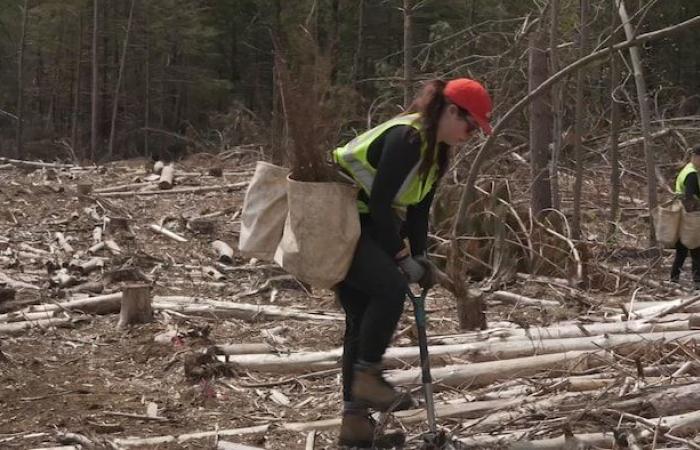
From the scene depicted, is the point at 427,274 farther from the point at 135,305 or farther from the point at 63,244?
the point at 63,244

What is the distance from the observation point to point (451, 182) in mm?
11133

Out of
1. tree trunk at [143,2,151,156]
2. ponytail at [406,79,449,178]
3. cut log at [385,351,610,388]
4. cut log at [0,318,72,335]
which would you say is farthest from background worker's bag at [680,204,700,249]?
tree trunk at [143,2,151,156]

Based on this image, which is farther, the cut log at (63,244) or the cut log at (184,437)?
the cut log at (63,244)

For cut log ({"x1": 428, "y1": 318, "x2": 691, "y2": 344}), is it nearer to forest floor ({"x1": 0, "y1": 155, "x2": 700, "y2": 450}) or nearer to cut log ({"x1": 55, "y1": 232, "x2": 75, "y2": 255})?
forest floor ({"x1": 0, "y1": 155, "x2": 700, "y2": 450})

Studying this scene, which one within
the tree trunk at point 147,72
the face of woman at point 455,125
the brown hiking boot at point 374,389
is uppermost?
the tree trunk at point 147,72

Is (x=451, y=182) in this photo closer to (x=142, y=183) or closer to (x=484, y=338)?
(x=484, y=338)

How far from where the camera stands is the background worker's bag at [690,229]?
32.9ft

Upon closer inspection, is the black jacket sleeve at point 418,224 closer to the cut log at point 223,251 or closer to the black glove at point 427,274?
the black glove at point 427,274

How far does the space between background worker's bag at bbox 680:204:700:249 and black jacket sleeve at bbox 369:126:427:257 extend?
6822 millimetres

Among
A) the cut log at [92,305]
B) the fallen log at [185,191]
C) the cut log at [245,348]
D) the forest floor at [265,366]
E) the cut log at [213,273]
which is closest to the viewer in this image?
the forest floor at [265,366]

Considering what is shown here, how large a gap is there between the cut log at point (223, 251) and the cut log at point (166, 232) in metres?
0.51

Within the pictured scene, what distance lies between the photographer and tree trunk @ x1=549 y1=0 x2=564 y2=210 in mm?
10383

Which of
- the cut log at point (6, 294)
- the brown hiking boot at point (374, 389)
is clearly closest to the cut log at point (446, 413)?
the brown hiking boot at point (374, 389)

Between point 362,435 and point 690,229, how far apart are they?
22.3ft
